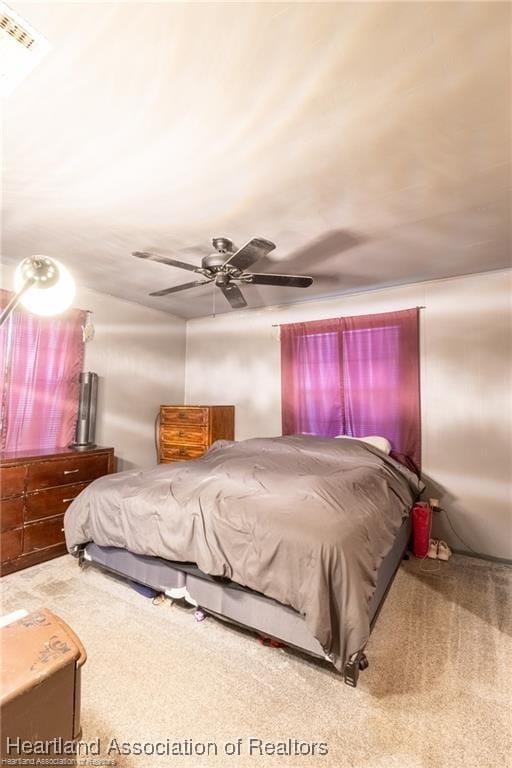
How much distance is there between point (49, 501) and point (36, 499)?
0.36 ft

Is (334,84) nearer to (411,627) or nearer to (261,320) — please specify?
(411,627)

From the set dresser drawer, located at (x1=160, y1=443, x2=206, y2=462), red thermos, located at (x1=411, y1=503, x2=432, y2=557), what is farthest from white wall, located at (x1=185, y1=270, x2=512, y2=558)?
dresser drawer, located at (x1=160, y1=443, x2=206, y2=462)

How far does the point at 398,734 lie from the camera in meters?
1.38

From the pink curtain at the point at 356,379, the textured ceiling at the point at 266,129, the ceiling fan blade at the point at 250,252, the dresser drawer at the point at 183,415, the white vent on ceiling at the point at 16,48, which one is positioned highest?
the white vent on ceiling at the point at 16,48

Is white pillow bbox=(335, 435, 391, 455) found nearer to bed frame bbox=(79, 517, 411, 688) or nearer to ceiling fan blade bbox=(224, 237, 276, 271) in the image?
bed frame bbox=(79, 517, 411, 688)

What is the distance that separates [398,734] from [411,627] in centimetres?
78

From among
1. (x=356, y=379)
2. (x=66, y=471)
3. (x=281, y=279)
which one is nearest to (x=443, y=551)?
(x=356, y=379)

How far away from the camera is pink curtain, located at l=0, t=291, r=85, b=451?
9.95 ft

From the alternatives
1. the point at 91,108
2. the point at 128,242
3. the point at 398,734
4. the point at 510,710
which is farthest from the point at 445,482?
the point at 91,108

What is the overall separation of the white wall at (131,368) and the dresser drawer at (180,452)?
0.95 feet

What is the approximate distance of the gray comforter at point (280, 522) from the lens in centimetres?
151

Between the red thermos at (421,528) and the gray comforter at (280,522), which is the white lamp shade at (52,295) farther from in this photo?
the red thermos at (421,528)

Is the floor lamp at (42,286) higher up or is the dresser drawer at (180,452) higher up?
the floor lamp at (42,286)

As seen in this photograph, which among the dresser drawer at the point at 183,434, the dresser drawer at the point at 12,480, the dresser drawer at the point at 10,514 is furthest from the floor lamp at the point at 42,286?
the dresser drawer at the point at 183,434
